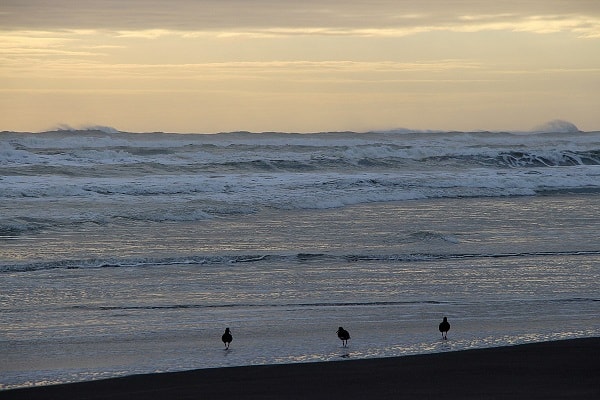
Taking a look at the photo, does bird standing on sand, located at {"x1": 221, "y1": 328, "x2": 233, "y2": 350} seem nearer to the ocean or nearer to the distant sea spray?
the ocean

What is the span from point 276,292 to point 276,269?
185 centimetres

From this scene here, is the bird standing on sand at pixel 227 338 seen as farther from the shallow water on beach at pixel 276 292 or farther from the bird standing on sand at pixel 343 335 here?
the bird standing on sand at pixel 343 335

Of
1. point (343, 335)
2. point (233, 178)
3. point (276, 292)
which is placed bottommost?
point (343, 335)

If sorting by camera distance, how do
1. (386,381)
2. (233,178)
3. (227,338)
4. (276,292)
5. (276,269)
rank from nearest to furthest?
→ 1. (386,381)
2. (227,338)
3. (276,292)
4. (276,269)
5. (233,178)

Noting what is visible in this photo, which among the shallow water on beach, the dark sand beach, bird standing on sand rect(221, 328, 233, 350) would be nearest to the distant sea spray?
the shallow water on beach

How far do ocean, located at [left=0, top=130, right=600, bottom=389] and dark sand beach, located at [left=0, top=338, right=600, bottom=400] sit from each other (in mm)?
358

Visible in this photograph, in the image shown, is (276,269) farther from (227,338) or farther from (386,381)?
(386,381)

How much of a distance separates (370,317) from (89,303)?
358 centimetres

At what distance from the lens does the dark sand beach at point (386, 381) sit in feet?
26.0

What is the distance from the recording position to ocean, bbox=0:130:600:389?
32.8 feet

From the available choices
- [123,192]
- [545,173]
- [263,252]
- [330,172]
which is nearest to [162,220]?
[263,252]

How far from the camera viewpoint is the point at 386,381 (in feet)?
27.5

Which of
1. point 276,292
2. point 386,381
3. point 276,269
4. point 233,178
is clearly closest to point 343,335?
point 386,381

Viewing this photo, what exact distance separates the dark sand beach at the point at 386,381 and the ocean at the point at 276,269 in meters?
0.36
